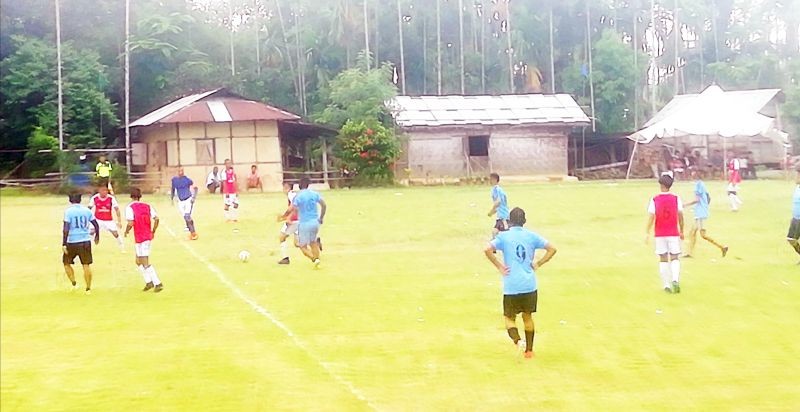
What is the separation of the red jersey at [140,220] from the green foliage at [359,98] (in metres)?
21.2

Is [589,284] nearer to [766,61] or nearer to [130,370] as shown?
[130,370]

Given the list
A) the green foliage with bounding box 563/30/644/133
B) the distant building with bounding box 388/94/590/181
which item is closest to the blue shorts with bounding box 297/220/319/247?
the distant building with bounding box 388/94/590/181

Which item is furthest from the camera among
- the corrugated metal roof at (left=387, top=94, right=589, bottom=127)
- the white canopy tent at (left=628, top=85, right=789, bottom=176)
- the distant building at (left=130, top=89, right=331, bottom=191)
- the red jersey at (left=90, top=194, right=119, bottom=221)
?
the corrugated metal roof at (left=387, top=94, right=589, bottom=127)

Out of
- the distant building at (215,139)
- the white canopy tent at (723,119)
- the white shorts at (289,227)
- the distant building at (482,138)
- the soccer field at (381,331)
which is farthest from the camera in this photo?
the distant building at (482,138)

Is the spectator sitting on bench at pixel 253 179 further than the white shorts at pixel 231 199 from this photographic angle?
Yes

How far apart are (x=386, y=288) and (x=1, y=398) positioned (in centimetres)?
577

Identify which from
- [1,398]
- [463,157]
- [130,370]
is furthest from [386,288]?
[463,157]

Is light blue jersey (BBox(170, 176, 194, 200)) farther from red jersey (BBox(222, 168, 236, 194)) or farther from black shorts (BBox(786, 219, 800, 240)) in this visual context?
black shorts (BBox(786, 219, 800, 240))

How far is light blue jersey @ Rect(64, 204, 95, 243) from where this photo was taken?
10.1 meters

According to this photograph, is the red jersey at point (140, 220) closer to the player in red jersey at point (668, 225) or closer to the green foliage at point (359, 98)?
the player in red jersey at point (668, 225)

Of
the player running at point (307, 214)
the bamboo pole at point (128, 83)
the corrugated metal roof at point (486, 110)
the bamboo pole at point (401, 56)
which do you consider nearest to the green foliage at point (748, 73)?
the corrugated metal roof at point (486, 110)

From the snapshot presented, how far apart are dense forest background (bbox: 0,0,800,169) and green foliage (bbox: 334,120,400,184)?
3036mm

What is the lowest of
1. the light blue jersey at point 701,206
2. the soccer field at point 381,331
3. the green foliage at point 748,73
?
the soccer field at point 381,331

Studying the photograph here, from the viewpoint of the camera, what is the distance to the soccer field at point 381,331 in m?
6.69
